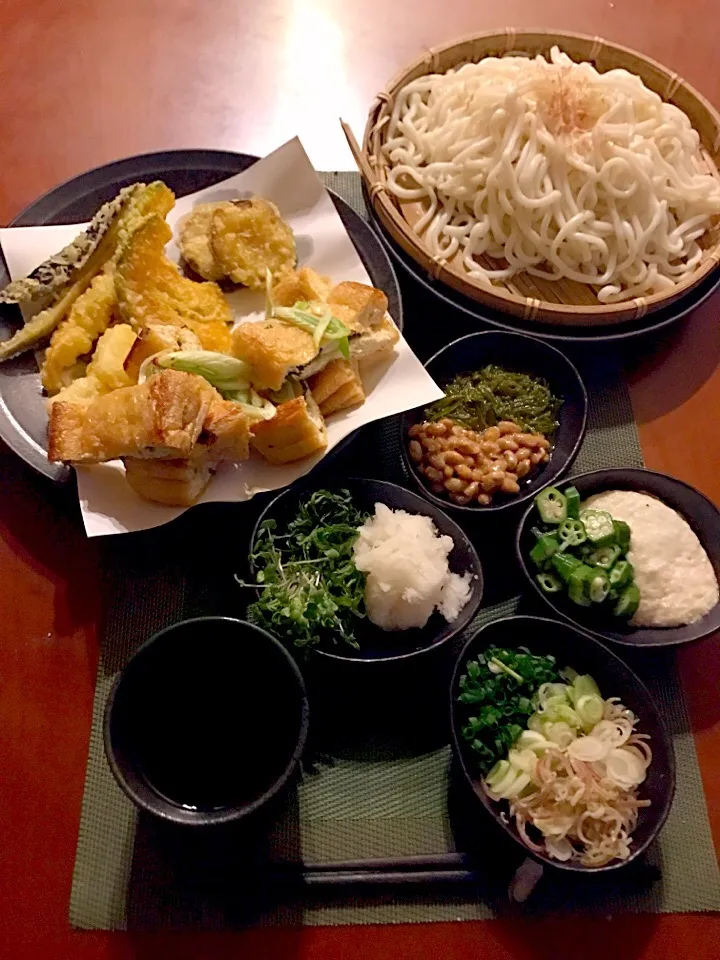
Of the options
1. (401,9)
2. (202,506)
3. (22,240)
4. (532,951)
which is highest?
(401,9)

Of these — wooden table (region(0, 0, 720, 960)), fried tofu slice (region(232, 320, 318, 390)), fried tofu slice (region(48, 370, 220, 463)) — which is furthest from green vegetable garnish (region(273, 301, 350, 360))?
wooden table (region(0, 0, 720, 960))

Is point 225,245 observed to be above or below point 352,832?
above

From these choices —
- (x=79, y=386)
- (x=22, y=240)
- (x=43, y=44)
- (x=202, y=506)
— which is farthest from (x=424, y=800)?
(x=43, y=44)

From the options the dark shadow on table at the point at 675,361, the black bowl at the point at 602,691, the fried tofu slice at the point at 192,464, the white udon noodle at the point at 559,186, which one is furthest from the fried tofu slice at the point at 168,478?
the dark shadow on table at the point at 675,361

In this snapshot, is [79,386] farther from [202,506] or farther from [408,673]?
[408,673]

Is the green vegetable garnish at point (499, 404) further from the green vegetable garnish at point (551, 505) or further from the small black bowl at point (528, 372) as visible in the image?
the green vegetable garnish at point (551, 505)

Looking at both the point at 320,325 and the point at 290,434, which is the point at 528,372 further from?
the point at 290,434

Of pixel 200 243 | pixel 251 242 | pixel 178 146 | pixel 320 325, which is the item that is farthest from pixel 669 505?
pixel 178 146

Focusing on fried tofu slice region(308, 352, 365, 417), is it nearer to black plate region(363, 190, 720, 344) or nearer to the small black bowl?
the small black bowl
